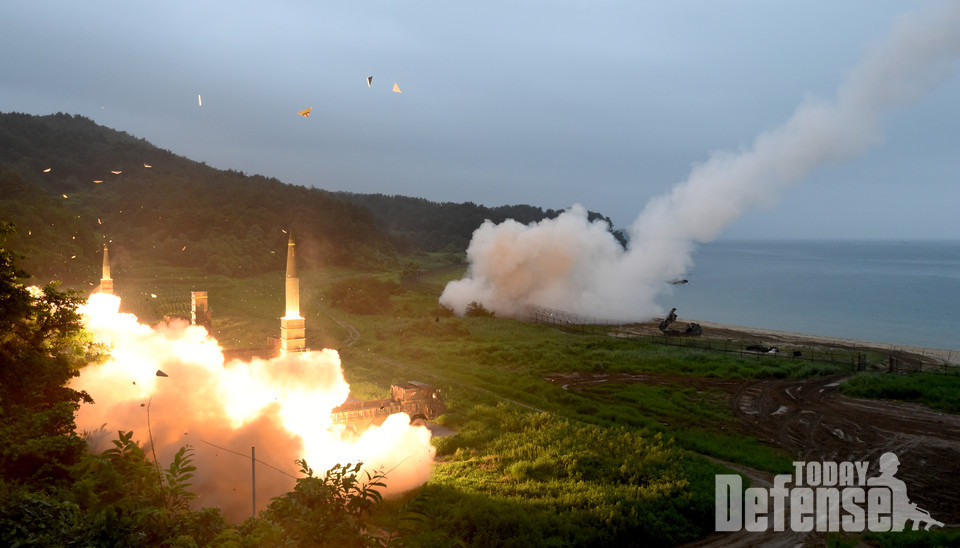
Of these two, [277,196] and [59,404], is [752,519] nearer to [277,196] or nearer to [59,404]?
[59,404]

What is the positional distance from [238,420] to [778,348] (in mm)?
42795

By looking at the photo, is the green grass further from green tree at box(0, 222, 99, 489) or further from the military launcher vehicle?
green tree at box(0, 222, 99, 489)

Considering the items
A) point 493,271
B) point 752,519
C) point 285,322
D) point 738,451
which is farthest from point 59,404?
point 493,271

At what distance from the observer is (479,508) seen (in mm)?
14430

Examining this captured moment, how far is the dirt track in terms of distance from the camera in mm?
17859

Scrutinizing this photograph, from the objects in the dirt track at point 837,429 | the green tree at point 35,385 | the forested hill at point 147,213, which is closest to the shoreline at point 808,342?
the dirt track at point 837,429

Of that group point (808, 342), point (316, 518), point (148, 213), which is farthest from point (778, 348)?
point (148, 213)

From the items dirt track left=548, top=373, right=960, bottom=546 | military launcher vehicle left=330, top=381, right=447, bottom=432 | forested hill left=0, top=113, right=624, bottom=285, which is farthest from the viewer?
forested hill left=0, top=113, right=624, bottom=285

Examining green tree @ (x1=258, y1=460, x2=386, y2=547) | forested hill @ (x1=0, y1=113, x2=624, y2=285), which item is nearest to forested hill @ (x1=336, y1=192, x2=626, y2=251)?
forested hill @ (x1=0, y1=113, x2=624, y2=285)

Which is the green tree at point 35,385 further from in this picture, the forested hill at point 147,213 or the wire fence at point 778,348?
the wire fence at point 778,348

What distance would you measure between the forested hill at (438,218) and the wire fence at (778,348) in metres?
73.0

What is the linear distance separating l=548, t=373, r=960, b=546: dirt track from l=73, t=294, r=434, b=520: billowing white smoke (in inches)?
365

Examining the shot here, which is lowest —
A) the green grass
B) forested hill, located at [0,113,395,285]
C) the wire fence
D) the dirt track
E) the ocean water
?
the dirt track

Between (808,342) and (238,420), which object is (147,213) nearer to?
(238,420)
